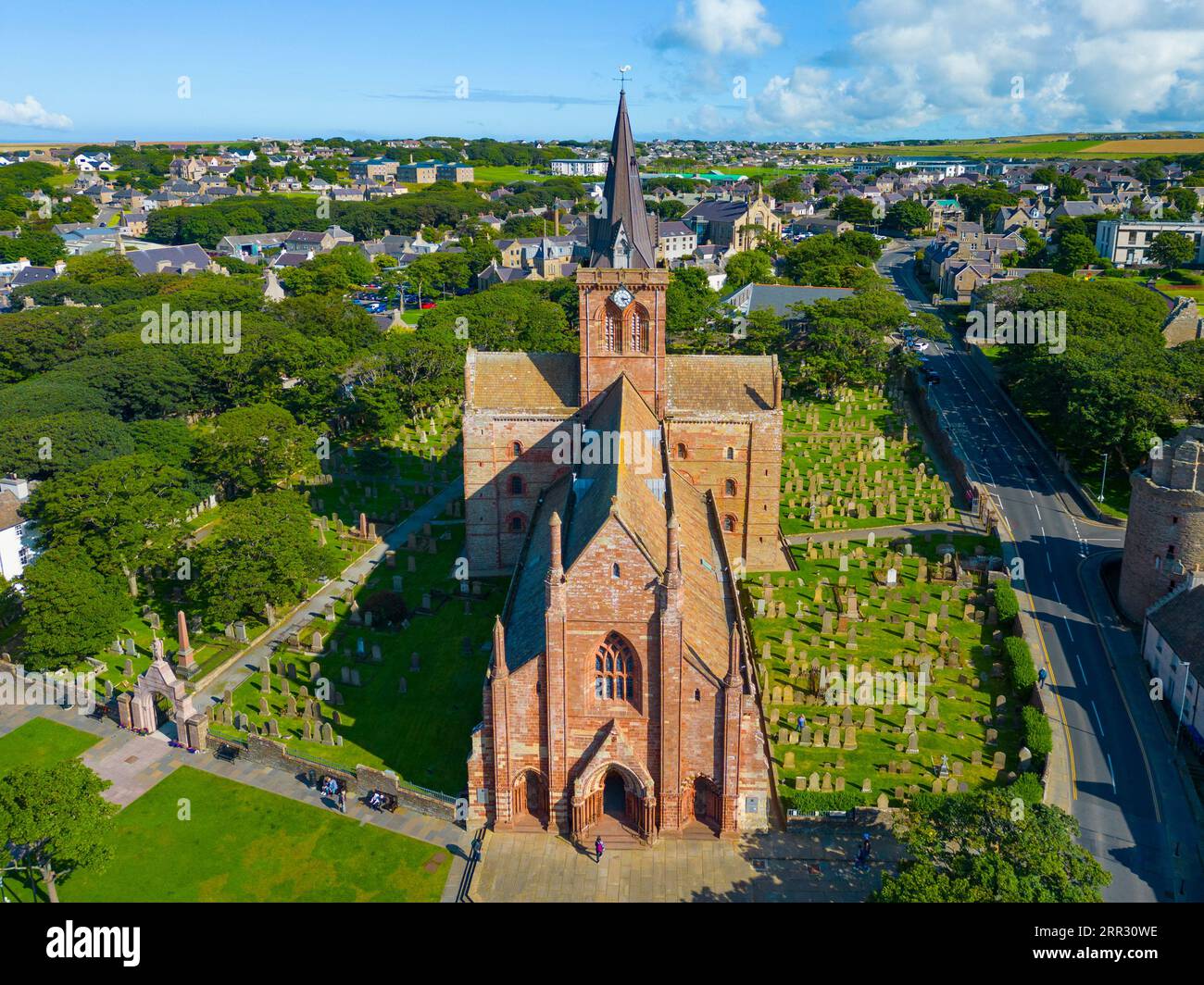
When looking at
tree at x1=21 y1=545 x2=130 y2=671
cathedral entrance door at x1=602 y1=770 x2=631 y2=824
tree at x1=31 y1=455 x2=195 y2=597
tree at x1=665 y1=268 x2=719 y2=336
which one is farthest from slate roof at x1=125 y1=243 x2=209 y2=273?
cathedral entrance door at x1=602 y1=770 x2=631 y2=824

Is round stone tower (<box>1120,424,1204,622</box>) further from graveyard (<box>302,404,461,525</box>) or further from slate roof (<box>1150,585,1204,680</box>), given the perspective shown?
graveyard (<box>302,404,461,525</box>)

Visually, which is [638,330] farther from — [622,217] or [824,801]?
[824,801]

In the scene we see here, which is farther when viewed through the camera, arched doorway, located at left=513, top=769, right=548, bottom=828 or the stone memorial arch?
the stone memorial arch

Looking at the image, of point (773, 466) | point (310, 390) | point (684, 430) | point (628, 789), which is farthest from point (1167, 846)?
point (310, 390)

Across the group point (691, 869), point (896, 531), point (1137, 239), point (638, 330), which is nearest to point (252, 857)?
point (691, 869)

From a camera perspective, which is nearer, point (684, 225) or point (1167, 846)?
point (1167, 846)

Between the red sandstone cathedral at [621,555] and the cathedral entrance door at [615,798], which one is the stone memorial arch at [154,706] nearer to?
the red sandstone cathedral at [621,555]

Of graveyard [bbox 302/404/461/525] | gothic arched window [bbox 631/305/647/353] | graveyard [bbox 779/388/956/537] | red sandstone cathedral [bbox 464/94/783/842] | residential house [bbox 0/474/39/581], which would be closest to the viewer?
red sandstone cathedral [bbox 464/94/783/842]
